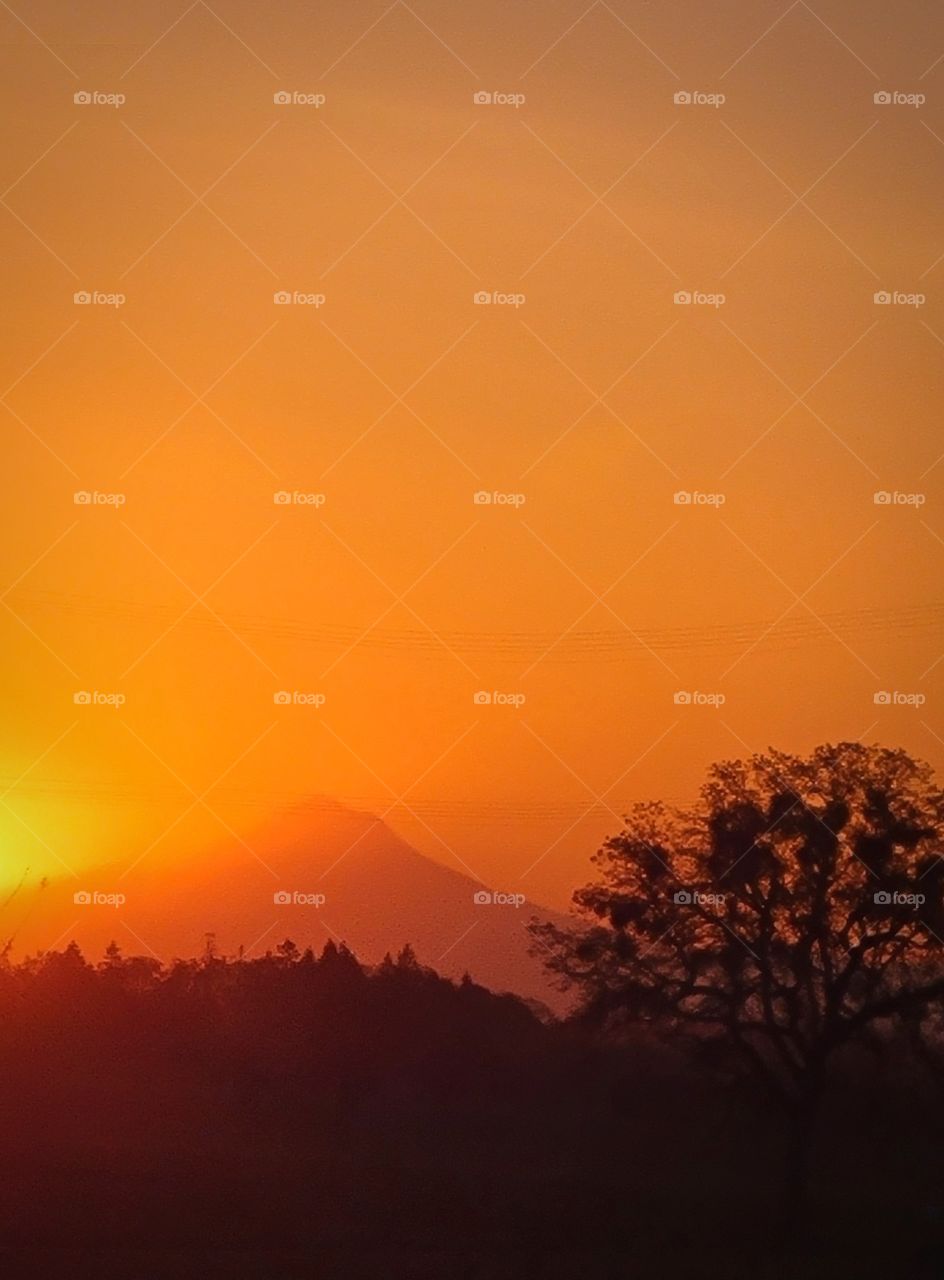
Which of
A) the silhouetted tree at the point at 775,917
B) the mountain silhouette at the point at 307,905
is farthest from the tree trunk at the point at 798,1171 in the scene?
the mountain silhouette at the point at 307,905

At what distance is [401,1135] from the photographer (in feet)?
41.4

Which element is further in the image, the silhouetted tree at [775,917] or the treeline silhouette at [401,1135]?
the silhouetted tree at [775,917]

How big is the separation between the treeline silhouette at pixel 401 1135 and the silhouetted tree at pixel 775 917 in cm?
28

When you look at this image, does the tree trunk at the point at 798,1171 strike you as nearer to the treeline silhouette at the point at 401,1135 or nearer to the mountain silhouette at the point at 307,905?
the treeline silhouette at the point at 401,1135

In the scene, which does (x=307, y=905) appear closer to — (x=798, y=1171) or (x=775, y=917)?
(x=775, y=917)

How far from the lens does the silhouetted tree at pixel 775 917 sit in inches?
508

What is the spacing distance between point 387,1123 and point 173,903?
6.67 ft

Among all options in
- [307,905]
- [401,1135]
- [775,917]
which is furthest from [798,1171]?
[307,905]

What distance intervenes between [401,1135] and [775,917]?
2.91 metres

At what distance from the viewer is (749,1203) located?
1260 centimetres

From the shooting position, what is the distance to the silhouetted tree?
12906 millimetres

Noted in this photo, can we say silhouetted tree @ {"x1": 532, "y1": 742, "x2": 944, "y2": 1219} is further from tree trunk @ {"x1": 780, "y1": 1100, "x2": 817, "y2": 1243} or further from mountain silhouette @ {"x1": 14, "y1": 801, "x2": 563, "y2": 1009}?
mountain silhouette @ {"x1": 14, "y1": 801, "x2": 563, "y2": 1009}

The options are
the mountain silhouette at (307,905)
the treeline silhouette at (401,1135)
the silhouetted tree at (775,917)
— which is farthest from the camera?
the silhouetted tree at (775,917)

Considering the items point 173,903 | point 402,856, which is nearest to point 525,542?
point 402,856
